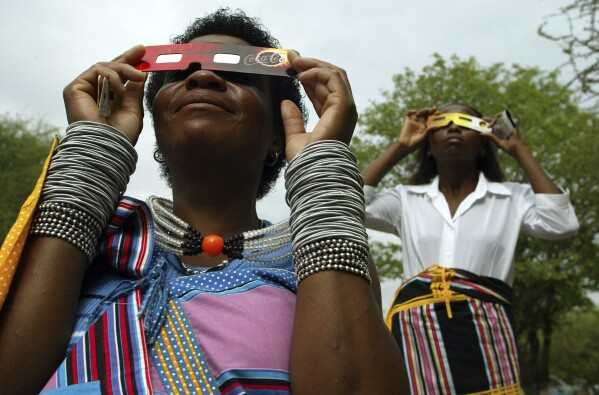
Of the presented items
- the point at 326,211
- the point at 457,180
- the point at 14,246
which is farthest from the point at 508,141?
the point at 14,246

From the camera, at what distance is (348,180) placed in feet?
5.56

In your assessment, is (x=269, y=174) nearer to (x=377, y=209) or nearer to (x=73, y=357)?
(x=73, y=357)

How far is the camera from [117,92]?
1886 mm

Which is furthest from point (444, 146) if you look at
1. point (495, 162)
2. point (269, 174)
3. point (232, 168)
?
point (232, 168)

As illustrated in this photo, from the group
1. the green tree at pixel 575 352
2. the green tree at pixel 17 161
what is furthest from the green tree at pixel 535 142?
the green tree at pixel 575 352

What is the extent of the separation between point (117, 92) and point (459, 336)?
2524 mm

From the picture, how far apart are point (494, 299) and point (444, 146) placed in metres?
1.20

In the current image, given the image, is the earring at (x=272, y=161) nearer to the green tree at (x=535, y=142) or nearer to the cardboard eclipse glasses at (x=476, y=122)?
the cardboard eclipse glasses at (x=476, y=122)

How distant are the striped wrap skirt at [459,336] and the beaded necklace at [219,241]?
1.99m

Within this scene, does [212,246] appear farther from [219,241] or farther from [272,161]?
[272,161]

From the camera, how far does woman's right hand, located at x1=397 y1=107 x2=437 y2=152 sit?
190 inches

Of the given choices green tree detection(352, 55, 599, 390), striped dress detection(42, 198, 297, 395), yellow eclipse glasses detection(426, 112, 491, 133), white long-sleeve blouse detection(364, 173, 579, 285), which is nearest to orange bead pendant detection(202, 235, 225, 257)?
striped dress detection(42, 198, 297, 395)

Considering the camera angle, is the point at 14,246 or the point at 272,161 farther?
the point at 272,161

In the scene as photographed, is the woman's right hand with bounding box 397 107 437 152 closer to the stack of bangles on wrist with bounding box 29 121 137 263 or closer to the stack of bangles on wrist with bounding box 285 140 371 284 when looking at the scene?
the stack of bangles on wrist with bounding box 285 140 371 284
